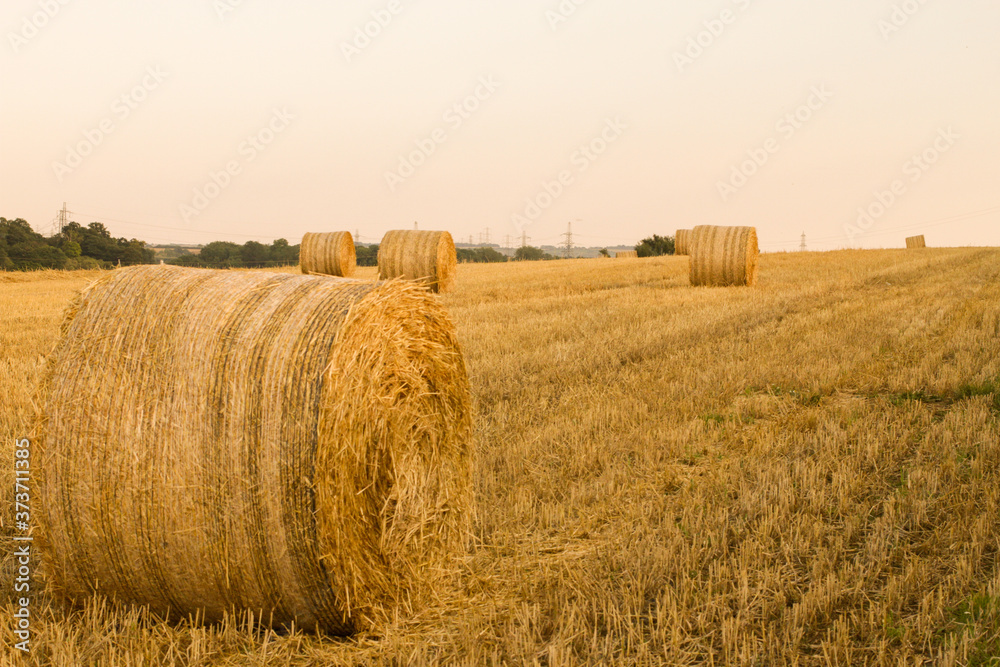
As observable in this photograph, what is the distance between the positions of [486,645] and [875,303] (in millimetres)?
11065

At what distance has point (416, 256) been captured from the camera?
17.0 m

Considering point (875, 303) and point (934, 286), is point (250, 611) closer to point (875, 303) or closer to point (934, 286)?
point (875, 303)

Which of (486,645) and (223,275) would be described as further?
(223,275)

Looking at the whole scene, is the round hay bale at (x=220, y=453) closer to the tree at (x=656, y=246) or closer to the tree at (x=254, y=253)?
the tree at (x=254, y=253)

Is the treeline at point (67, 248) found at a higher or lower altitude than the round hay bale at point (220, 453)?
higher

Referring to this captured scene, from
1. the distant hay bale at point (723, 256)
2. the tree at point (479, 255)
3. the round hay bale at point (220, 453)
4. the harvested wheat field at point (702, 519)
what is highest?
A: the tree at point (479, 255)

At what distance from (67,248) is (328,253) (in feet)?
63.2

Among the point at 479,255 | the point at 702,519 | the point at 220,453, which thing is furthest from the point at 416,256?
the point at 479,255

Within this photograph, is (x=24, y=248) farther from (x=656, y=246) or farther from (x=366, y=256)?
(x=656, y=246)

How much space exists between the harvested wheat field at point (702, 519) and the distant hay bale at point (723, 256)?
781 centimetres

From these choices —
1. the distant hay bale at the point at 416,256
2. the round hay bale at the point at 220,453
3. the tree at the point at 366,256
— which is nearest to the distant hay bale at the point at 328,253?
the distant hay bale at the point at 416,256

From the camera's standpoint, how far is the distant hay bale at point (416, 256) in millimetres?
16953

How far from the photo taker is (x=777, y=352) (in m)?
8.15

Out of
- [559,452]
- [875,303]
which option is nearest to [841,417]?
[559,452]
